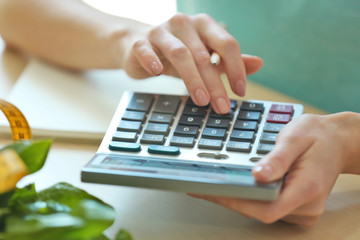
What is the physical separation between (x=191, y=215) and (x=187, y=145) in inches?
3.3

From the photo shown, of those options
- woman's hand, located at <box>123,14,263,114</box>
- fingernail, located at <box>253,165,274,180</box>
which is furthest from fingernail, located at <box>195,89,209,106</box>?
fingernail, located at <box>253,165,274,180</box>

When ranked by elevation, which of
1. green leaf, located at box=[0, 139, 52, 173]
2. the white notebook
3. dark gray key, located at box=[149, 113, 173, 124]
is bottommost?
the white notebook

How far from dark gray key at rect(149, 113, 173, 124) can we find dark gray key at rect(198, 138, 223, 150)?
66 mm

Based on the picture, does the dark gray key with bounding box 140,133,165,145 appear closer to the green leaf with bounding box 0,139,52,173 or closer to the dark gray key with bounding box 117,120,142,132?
the dark gray key with bounding box 117,120,142,132

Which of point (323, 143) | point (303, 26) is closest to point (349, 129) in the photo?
point (323, 143)

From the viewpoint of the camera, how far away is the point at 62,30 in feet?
3.38

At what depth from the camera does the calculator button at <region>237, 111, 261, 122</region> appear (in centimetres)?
72

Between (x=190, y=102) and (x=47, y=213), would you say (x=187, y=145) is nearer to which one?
(x=190, y=102)

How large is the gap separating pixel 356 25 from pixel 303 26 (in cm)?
10

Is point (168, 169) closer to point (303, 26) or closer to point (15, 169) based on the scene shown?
point (15, 169)

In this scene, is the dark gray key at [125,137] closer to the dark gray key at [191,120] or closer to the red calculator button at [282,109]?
the dark gray key at [191,120]

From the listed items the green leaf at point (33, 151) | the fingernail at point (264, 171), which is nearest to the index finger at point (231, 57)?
the fingernail at point (264, 171)

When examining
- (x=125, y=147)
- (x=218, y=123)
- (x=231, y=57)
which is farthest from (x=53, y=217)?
(x=231, y=57)

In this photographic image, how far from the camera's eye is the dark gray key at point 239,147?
65cm
